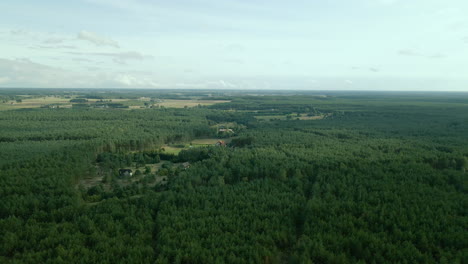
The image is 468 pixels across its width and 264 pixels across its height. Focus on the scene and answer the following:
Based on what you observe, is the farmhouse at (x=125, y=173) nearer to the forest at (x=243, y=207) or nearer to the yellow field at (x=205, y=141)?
the forest at (x=243, y=207)

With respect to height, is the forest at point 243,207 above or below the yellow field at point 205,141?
above

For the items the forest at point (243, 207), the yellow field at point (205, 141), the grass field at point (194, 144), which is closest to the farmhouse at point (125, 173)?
the forest at point (243, 207)

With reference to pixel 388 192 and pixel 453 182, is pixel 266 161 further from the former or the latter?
pixel 453 182

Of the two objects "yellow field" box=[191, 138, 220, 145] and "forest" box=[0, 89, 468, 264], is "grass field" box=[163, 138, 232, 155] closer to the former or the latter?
"yellow field" box=[191, 138, 220, 145]

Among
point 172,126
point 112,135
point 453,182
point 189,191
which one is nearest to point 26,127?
point 112,135

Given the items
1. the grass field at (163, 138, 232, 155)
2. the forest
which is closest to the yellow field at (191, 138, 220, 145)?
the grass field at (163, 138, 232, 155)

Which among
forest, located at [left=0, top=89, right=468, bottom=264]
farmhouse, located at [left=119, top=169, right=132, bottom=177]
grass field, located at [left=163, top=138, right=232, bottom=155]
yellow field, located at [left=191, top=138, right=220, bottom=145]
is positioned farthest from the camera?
yellow field, located at [left=191, top=138, right=220, bottom=145]

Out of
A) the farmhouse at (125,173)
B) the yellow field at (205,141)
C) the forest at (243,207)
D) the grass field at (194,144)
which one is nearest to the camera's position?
the forest at (243,207)

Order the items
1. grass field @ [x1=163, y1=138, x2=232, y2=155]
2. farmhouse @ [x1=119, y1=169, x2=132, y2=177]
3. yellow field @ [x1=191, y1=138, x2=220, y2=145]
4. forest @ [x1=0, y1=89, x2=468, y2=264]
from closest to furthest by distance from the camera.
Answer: forest @ [x1=0, y1=89, x2=468, y2=264]
farmhouse @ [x1=119, y1=169, x2=132, y2=177]
grass field @ [x1=163, y1=138, x2=232, y2=155]
yellow field @ [x1=191, y1=138, x2=220, y2=145]

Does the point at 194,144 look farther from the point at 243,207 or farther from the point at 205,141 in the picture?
the point at 243,207

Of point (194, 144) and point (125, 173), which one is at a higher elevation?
point (194, 144)

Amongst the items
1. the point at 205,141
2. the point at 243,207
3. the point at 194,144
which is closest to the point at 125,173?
the point at 243,207

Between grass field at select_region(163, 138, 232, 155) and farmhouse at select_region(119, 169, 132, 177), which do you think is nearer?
farmhouse at select_region(119, 169, 132, 177)
